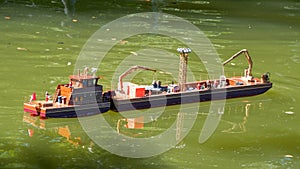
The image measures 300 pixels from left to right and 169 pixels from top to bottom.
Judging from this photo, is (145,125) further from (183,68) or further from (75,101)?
(183,68)

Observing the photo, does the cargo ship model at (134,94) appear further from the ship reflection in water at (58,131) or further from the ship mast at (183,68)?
the ship reflection in water at (58,131)

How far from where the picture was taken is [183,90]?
67.5ft

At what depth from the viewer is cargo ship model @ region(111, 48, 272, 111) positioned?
63.8 feet

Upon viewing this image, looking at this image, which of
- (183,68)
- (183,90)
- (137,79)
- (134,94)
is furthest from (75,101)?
(137,79)

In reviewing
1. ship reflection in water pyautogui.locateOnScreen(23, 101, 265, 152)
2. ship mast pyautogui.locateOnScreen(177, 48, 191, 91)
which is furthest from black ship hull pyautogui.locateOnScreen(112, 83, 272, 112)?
ship reflection in water pyautogui.locateOnScreen(23, 101, 265, 152)

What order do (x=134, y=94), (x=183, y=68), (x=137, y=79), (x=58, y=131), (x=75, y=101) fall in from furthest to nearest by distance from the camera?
(x=137, y=79), (x=183, y=68), (x=134, y=94), (x=75, y=101), (x=58, y=131)

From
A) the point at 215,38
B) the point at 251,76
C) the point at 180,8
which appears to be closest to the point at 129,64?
the point at 251,76

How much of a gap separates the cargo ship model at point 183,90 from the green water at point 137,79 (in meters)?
0.37

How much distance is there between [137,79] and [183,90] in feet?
6.49

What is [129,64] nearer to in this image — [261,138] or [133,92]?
[133,92]

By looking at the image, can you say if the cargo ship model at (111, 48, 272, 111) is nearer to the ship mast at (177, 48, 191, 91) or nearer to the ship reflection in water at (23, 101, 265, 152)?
the ship mast at (177, 48, 191, 91)

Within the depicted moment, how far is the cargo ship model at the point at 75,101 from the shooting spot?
1798cm

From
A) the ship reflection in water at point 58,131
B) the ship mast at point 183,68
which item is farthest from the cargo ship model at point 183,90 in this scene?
the ship reflection in water at point 58,131

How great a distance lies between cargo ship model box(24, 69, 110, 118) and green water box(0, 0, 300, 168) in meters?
0.27
